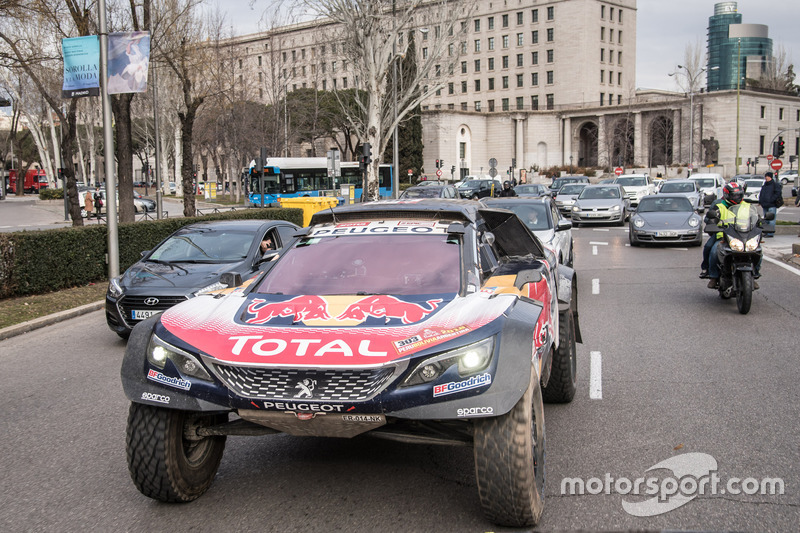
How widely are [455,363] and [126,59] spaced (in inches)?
478

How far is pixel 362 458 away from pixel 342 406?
4.91 ft

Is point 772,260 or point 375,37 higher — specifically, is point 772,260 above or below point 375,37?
below

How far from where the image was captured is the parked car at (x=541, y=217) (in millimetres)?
13727

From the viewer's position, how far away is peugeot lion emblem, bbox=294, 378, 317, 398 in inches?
148

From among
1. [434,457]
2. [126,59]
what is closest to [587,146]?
[126,59]

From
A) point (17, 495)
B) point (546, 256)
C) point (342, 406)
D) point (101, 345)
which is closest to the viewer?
point (342, 406)

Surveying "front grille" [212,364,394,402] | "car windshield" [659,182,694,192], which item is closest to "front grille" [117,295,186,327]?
"front grille" [212,364,394,402]

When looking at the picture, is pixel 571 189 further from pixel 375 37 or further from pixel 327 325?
pixel 327 325

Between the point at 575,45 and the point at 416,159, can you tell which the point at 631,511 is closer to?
the point at 416,159

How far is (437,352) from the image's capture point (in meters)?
3.81

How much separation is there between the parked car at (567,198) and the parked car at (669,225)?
9468mm

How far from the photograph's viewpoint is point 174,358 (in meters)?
4.11

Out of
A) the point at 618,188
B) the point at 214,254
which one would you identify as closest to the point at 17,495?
the point at 214,254

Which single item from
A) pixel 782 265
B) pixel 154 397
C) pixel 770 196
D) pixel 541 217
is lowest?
pixel 782 265
